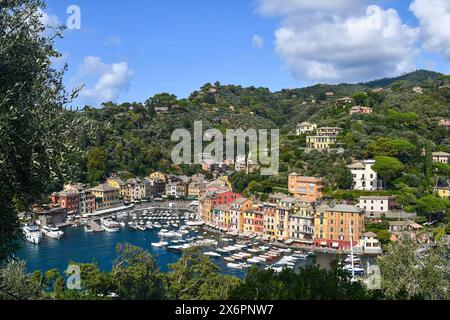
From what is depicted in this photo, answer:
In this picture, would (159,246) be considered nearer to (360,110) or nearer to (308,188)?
(308,188)

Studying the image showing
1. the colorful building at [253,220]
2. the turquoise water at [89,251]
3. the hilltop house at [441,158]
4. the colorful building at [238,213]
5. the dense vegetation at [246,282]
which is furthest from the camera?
the hilltop house at [441,158]

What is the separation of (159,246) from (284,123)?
5560cm

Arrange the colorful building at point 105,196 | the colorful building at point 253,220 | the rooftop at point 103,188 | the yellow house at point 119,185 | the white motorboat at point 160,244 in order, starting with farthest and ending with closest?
the yellow house at point 119,185 < the rooftop at point 103,188 < the colorful building at point 105,196 < the colorful building at point 253,220 < the white motorboat at point 160,244

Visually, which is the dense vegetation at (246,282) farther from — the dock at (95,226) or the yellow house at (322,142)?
the yellow house at (322,142)

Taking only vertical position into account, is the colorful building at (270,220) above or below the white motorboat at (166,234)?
above

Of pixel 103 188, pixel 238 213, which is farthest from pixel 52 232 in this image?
pixel 238 213

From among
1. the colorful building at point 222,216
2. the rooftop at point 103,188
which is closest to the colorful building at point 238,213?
the colorful building at point 222,216

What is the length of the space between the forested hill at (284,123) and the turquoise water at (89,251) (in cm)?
732

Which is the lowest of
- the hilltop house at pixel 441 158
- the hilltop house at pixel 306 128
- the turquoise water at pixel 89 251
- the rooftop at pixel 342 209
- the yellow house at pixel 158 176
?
the turquoise water at pixel 89 251

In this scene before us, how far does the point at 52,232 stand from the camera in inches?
1442

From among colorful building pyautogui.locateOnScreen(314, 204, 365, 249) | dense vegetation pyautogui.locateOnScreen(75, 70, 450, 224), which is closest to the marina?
colorful building pyautogui.locateOnScreen(314, 204, 365, 249)

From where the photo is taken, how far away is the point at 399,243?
10.8 metres

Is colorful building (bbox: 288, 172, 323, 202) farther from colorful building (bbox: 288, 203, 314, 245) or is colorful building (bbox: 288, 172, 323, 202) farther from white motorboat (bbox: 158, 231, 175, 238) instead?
white motorboat (bbox: 158, 231, 175, 238)

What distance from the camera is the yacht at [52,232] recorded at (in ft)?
119
